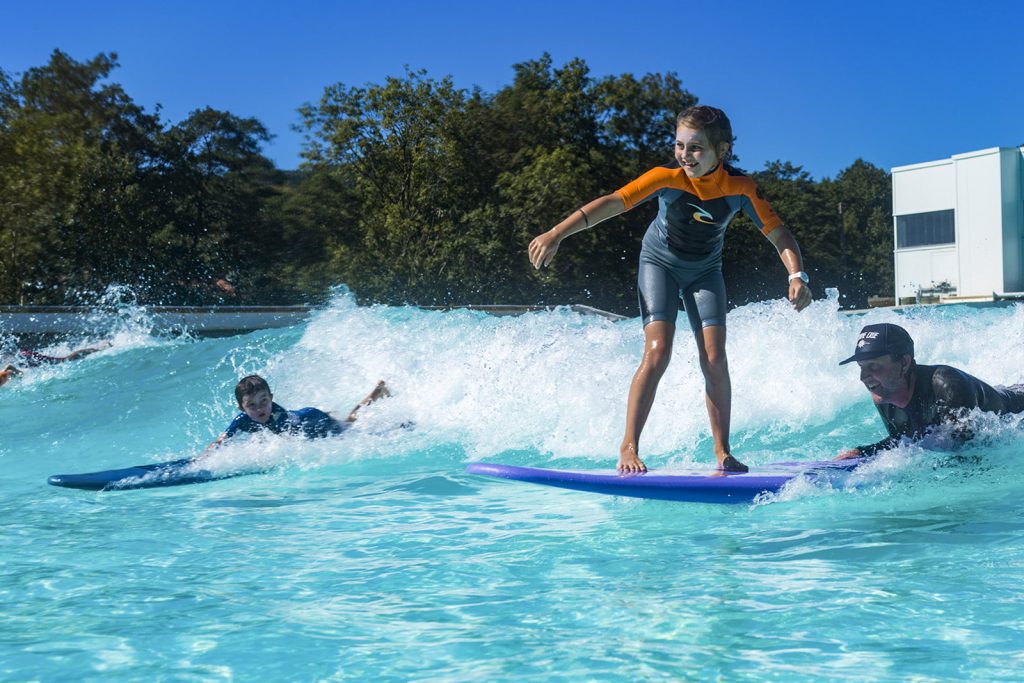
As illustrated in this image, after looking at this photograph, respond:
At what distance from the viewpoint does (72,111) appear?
1303 inches

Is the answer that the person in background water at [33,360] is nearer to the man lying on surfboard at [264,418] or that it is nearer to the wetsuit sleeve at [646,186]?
the man lying on surfboard at [264,418]

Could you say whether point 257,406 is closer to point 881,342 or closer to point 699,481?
point 699,481

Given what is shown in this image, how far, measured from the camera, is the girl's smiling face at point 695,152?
15.5 feet

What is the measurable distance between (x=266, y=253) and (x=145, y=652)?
32.6m

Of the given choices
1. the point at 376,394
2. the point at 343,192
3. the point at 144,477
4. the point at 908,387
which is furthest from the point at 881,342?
the point at 343,192

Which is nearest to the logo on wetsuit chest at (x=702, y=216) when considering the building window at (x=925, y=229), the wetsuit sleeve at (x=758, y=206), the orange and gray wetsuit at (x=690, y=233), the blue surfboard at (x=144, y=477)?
the orange and gray wetsuit at (x=690, y=233)

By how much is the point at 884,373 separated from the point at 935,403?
28cm

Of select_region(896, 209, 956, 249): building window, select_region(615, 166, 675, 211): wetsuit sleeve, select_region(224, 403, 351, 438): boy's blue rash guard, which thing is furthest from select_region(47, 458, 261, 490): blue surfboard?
select_region(896, 209, 956, 249): building window

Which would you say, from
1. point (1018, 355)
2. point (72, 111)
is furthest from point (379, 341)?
point (72, 111)

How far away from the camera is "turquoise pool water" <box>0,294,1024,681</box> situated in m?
2.96

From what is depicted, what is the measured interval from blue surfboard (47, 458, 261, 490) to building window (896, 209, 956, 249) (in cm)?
3310

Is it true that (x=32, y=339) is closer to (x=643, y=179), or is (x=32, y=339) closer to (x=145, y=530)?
(x=145, y=530)

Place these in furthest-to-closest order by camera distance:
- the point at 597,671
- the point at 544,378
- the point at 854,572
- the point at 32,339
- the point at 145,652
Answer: the point at 32,339 < the point at 544,378 < the point at 854,572 < the point at 145,652 < the point at 597,671

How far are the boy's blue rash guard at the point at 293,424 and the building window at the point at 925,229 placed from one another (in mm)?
32022
